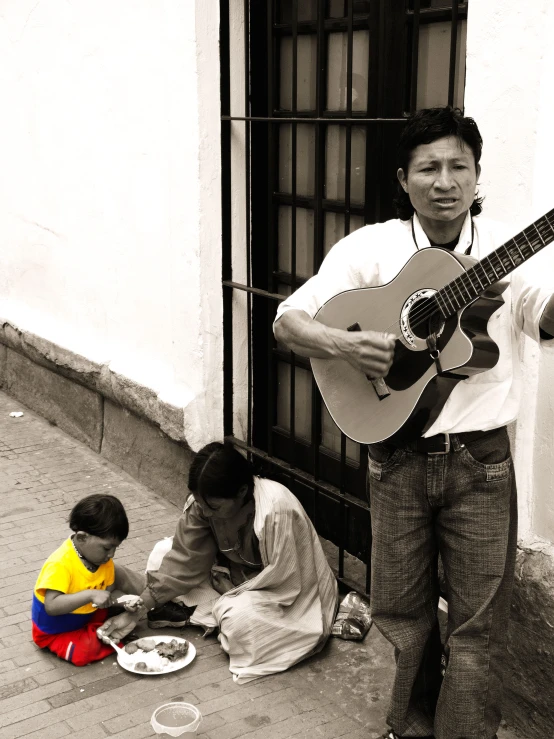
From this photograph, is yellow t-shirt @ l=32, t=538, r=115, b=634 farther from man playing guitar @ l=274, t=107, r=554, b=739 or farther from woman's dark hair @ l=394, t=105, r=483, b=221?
woman's dark hair @ l=394, t=105, r=483, b=221

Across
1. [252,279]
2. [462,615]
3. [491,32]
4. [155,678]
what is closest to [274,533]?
[155,678]

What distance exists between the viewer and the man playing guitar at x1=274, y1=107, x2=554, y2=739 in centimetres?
277

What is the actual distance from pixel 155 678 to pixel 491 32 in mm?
2552

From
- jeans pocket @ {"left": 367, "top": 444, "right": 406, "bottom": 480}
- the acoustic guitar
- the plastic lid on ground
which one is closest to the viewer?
the acoustic guitar

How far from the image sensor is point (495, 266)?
2.60 m

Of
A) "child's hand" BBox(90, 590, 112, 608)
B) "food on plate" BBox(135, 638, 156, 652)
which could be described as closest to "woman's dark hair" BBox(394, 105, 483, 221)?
"child's hand" BBox(90, 590, 112, 608)

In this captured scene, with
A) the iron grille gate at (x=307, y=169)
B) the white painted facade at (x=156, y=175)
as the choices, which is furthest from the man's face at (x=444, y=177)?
the iron grille gate at (x=307, y=169)

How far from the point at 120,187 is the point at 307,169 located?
1.49m

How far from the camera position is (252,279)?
4852mm

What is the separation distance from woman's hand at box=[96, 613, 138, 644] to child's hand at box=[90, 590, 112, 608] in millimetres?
146

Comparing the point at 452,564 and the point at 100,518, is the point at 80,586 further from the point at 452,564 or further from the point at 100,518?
the point at 452,564

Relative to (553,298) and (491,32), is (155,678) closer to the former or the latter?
(553,298)

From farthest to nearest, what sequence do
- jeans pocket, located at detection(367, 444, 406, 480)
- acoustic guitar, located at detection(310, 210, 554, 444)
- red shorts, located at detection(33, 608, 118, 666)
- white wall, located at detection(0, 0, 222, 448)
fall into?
1. white wall, located at detection(0, 0, 222, 448)
2. red shorts, located at detection(33, 608, 118, 666)
3. jeans pocket, located at detection(367, 444, 406, 480)
4. acoustic guitar, located at detection(310, 210, 554, 444)

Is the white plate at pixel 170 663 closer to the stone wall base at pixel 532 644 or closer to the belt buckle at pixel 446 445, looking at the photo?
the stone wall base at pixel 532 644
